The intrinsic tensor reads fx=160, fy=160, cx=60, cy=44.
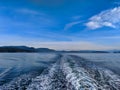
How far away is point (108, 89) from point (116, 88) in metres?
0.71

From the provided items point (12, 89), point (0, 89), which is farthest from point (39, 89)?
point (0, 89)

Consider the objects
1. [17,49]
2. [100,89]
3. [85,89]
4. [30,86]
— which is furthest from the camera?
[17,49]

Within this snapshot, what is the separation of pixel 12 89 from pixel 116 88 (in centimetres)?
542

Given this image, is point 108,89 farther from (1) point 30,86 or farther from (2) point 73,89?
(1) point 30,86

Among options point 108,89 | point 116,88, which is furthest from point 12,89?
point 116,88

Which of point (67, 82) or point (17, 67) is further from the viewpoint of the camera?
point (17, 67)

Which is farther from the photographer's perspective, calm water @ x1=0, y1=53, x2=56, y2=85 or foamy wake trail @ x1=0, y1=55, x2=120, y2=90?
calm water @ x1=0, y1=53, x2=56, y2=85

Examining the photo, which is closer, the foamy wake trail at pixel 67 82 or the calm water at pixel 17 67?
the foamy wake trail at pixel 67 82

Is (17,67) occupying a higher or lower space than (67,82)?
lower

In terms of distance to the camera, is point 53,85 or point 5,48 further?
point 5,48

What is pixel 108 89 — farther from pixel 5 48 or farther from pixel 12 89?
pixel 5 48

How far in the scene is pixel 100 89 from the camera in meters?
7.64

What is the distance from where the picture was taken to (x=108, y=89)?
8.10m

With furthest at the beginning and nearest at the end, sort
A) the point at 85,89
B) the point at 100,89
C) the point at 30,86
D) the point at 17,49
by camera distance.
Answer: the point at 17,49, the point at 30,86, the point at 100,89, the point at 85,89
